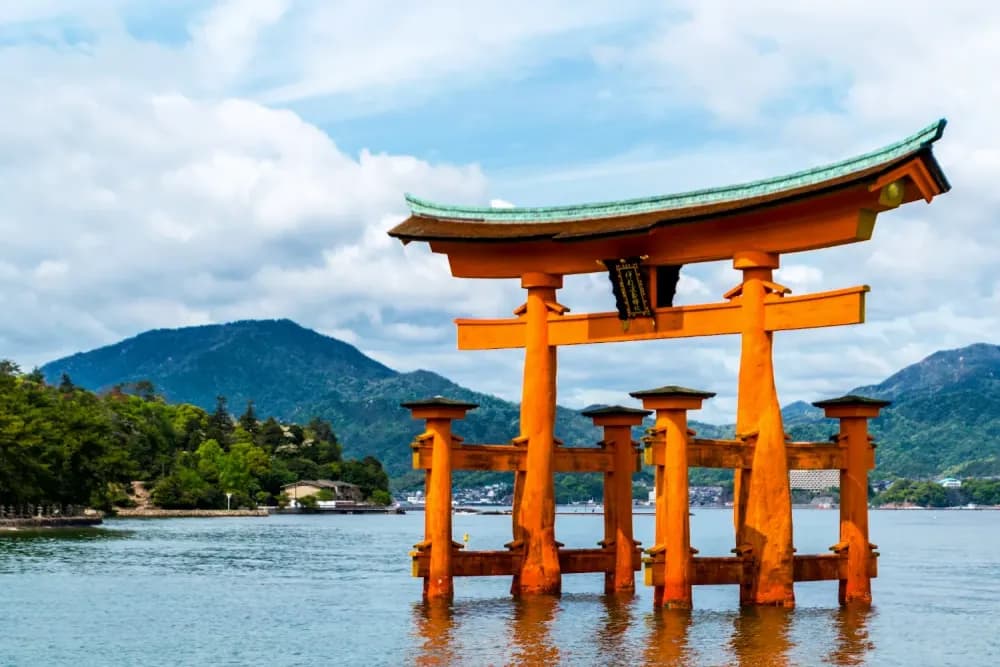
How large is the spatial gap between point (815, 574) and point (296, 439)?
14521 centimetres

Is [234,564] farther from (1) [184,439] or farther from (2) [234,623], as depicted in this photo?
(1) [184,439]

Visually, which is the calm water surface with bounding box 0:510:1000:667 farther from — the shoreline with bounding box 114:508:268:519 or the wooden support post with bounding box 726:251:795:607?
the shoreline with bounding box 114:508:268:519

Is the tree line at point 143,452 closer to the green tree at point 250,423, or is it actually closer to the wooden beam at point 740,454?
the green tree at point 250,423

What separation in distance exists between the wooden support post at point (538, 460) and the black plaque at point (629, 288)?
78.4 inches

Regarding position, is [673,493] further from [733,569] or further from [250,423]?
[250,423]

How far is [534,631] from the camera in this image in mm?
26641

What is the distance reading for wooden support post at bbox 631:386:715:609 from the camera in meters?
26.7

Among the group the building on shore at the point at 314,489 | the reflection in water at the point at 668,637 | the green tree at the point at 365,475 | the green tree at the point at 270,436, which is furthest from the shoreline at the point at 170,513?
the reflection in water at the point at 668,637

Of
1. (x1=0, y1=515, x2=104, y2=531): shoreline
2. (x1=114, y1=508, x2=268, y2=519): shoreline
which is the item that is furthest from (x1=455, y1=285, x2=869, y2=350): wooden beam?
(x1=114, y1=508, x2=268, y2=519): shoreline

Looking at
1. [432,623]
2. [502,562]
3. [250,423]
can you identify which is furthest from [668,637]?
[250,423]

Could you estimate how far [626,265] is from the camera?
30.2m

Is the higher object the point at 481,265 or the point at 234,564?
the point at 481,265

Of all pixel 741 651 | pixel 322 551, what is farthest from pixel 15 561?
→ pixel 741 651

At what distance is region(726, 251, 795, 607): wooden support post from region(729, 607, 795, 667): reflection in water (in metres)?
0.48
